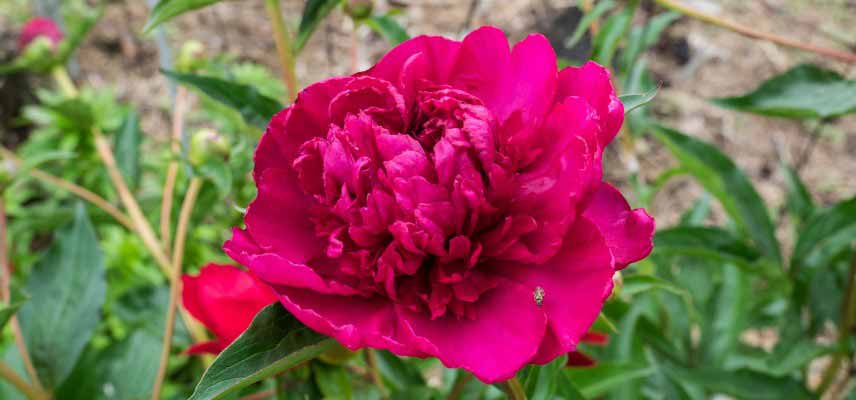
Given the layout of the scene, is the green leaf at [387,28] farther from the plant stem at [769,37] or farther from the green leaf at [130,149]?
the green leaf at [130,149]

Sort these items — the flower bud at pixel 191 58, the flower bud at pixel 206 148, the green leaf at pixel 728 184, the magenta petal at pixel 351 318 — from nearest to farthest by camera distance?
the magenta petal at pixel 351 318 < the flower bud at pixel 206 148 < the green leaf at pixel 728 184 < the flower bud at pixel 191 58

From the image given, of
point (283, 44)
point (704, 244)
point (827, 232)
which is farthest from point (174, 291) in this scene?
point (827, 232)

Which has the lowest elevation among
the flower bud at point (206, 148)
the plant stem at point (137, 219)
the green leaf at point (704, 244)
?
the green leaf at point (704, 244)

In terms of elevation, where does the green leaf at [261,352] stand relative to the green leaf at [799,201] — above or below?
above

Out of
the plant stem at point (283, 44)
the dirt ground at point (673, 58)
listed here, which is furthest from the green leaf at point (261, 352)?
the dirt ground at point (673, 58)

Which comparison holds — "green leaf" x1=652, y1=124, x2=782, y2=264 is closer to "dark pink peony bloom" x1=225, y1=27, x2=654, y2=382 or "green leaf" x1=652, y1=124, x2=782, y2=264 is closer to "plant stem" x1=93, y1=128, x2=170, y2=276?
"dark pink peony bloom" x1=225, y1=27, x2=654, y2=382

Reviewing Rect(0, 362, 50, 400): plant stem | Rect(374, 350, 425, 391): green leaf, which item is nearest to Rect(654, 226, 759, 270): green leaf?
Rect(374, 350, 425, 391): green leaf

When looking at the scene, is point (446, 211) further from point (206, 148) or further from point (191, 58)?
point (191, 58)
